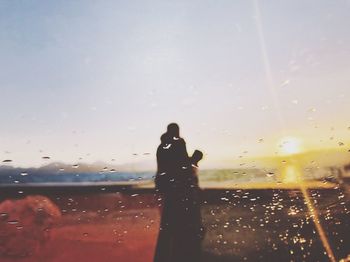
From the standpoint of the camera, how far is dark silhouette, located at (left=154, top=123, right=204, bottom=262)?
4430 millimetres

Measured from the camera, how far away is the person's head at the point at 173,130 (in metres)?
4.58

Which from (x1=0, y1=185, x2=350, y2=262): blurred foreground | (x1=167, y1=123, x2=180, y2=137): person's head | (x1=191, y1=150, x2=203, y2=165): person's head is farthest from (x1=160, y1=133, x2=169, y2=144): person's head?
(x1=0, y1=185, x2=350, y2=262): blurred foreground

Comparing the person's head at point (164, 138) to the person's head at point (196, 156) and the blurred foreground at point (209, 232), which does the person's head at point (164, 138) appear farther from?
the blurred foreground at point (209, 232)

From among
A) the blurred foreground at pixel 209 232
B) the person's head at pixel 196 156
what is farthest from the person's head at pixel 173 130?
the blurred foreground at pixel 209 232

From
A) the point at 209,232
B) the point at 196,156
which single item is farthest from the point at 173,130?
the point at 209,232

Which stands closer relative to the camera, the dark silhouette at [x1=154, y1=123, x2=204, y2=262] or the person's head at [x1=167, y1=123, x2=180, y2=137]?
the dark silhouette at [x1=154, y1=123, x2=204, y2=262]

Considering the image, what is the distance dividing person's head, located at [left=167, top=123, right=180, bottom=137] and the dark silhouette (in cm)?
11

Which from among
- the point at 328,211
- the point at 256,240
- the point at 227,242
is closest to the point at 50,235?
the point at 227,242

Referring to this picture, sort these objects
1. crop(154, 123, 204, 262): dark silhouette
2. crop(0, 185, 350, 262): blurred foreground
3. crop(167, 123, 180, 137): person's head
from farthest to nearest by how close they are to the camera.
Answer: crop(0, 185, 350, 262): blurred foreground → crop(167, 123, 180, 137): person's head → crop(154, 123, 204, 262): dark silhouette

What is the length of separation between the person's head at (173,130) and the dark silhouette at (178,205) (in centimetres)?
11

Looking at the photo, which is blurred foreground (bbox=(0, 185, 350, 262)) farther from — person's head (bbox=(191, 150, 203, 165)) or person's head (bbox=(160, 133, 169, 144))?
person's head (bbox=(160, 133, 169, 144))

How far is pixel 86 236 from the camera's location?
799cm

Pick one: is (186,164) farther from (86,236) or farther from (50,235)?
(50,235)

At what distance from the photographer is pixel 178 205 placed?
4461 millimetres
